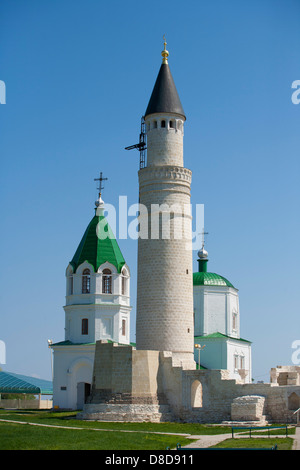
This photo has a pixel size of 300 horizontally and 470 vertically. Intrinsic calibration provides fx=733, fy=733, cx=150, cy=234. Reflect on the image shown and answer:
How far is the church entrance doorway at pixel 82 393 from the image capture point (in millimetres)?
40156

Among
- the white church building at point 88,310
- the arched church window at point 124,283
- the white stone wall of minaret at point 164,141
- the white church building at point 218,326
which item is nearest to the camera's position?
the white stone wall of minaret at point 164,141

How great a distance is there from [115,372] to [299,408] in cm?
773

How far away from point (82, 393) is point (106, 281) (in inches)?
254

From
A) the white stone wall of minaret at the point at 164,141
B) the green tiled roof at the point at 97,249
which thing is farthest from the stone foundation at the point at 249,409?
the green tiled roof at the point at 97,249

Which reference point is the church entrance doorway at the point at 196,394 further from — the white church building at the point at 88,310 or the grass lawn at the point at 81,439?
the white church building at the point at 88,310

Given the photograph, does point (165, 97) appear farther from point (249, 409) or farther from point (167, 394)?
point (249, 409)

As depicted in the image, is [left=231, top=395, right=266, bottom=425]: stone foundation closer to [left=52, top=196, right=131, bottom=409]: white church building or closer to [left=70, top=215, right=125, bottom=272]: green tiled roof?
[left=52, top=196, right=131, bottom=409]: white church building

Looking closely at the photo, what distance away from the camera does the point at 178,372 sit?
31875 millimetres

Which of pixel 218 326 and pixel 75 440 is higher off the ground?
pixel 218 326

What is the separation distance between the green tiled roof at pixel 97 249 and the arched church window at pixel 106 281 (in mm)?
568

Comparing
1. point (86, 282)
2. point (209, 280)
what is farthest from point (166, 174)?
point (209, 280)

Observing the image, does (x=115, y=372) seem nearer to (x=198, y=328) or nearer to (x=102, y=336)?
(x=102, y=336)

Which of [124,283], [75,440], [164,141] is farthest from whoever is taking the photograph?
[124,283]

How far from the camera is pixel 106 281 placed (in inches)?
1665
